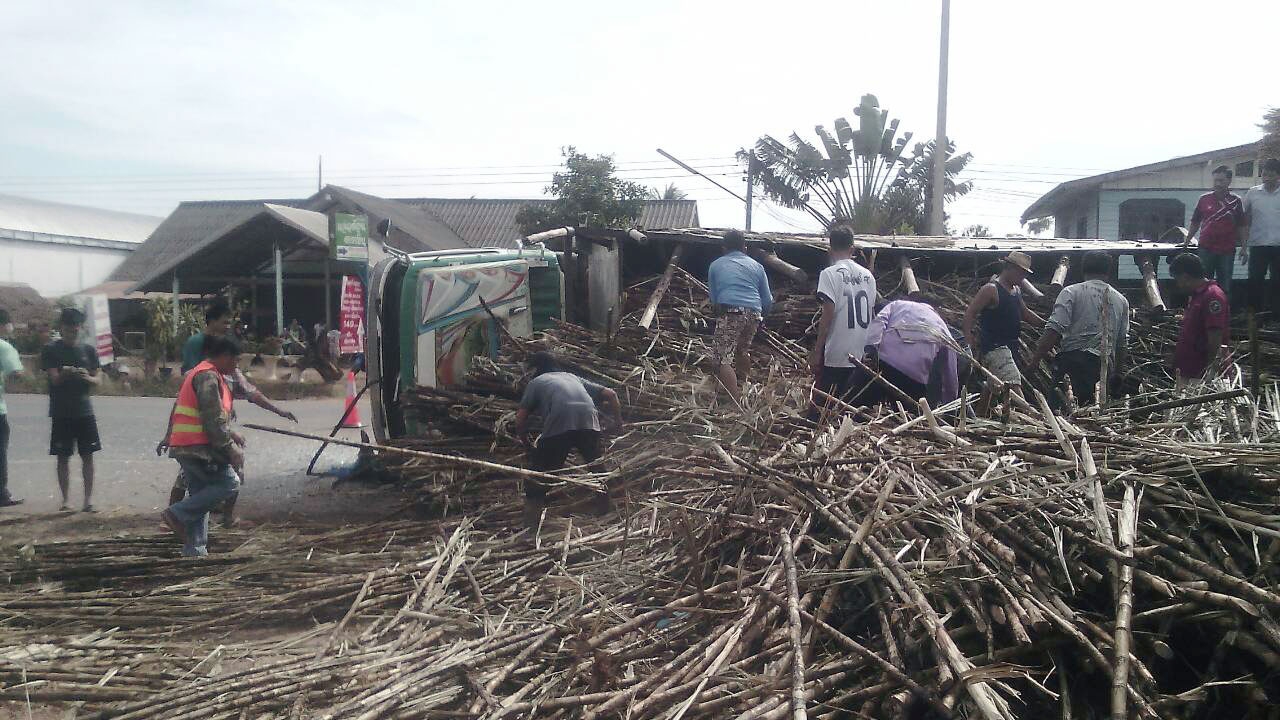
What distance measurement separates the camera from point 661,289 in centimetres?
853

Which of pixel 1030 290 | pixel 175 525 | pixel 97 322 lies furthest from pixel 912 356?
pixel 97 322

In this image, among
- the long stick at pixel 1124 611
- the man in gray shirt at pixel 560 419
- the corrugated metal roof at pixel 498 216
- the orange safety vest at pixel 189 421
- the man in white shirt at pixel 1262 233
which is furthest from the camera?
the corrugated metal roof at pixel 498 216

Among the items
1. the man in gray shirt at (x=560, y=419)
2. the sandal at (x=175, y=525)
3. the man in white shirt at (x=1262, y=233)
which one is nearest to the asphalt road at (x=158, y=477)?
the sandal at (x=175, y=525)

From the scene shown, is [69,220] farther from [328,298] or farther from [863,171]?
[863,171]

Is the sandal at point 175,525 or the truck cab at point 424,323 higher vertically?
the truck cab at point 424,323

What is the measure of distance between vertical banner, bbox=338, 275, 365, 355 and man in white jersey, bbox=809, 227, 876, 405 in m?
6.20

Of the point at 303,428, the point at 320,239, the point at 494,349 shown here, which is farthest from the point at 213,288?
the point at 494,349

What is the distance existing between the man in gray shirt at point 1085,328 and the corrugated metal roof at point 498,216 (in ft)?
89.7

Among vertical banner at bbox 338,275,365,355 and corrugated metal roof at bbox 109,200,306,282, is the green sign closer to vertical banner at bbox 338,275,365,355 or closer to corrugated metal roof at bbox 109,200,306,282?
vertical banner at bbox 338,275,365,355

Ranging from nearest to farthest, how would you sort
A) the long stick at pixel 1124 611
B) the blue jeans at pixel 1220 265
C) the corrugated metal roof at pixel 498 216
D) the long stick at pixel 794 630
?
the long stick at pixel 1124 611 → the long stick at pixel 794 630 → the blue jeans at pixel 1220 265 → the corrugated metal roof at pixel 498 216

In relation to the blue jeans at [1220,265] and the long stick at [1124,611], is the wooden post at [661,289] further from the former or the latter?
the blue jeans at [1220,265]

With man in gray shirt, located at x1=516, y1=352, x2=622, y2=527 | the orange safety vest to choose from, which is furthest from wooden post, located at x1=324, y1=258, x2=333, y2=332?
man in gray shirt, located at x1=516, y1=352, x2=622, y2=527

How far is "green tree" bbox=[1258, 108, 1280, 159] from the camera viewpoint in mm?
17578

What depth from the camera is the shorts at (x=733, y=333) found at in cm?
719
